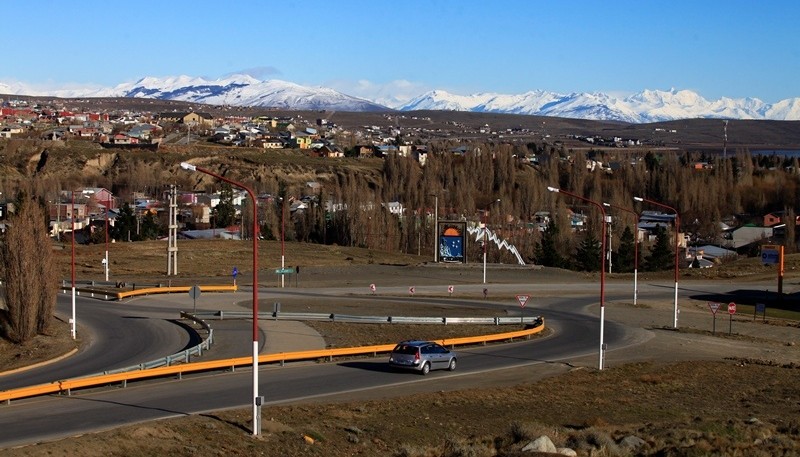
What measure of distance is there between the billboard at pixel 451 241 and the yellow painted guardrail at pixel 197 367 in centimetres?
3333

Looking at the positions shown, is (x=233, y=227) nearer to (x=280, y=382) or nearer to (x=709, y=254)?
(x=709, y=254)

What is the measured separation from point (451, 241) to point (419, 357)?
4342 cm

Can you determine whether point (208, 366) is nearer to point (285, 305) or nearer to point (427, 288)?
point (285, 305)

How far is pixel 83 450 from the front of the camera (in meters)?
17.7

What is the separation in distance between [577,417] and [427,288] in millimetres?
37982

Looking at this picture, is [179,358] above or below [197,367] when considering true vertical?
below

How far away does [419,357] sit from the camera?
30047mm

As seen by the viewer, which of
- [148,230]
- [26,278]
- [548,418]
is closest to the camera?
[548,418]

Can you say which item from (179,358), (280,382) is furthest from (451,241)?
(280,382)

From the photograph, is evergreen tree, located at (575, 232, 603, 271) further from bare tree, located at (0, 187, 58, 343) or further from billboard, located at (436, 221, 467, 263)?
bare tree, located at (0, 187, 58, 343)

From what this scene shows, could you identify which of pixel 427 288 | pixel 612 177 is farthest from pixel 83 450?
pixel 612 177

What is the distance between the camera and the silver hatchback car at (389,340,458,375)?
3006 cm

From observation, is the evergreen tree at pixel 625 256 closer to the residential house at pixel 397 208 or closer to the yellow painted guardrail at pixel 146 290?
the residential house at pixel 397 208

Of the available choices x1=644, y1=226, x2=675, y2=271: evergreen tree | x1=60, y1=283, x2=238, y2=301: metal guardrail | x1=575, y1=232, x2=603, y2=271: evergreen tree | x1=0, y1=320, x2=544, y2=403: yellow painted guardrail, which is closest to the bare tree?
x1=0, y1=320, x2=544, y2=403: yellow painted guardrail
